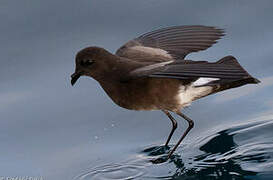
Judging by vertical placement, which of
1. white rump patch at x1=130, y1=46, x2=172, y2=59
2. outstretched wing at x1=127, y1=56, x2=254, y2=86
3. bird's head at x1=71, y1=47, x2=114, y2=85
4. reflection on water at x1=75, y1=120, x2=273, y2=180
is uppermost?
Result: white rump patch at x1=130, y1=46, x2=172, y2=59

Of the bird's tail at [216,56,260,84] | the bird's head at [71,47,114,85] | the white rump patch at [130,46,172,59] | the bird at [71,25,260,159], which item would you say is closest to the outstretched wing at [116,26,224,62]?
the white rump patch at [130,46,172,59]

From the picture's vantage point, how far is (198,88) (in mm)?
7152

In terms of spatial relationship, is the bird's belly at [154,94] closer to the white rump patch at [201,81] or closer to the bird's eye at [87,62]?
the white rump patch at [201,81]

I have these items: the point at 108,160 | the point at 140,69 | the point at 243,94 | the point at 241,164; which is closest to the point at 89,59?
the point at 140,69

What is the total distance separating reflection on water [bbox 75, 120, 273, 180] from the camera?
22.5 ft

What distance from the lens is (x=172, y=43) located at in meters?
8.06

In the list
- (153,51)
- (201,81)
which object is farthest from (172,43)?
(201,81)

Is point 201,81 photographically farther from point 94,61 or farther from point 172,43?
point 172,43

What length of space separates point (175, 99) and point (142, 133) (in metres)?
1.14

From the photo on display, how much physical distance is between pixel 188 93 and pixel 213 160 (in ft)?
2.01

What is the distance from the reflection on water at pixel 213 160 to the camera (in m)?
6.86

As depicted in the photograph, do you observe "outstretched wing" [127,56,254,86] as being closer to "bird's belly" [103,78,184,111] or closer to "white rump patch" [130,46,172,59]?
"bird's belly" [103,78,184,111]

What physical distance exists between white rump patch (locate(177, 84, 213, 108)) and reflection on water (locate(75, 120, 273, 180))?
53 cm

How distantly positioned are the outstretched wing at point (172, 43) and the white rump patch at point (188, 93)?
510 mm
